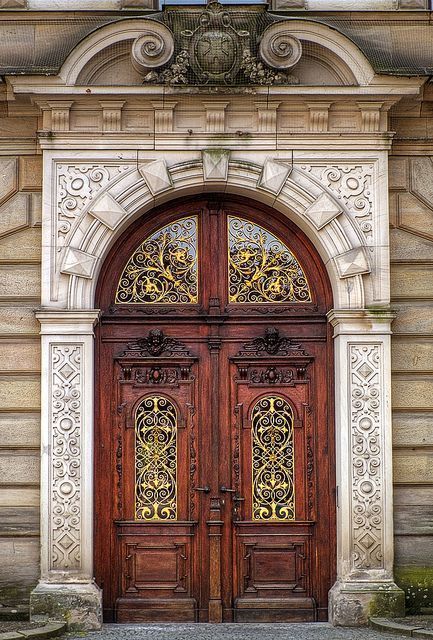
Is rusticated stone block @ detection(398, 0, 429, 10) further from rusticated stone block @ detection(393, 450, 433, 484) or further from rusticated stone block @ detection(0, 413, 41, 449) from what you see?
rusticated stone block @ detection(0, 413, 41, 449)

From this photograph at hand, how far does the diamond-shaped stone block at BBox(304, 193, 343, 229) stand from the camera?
10211mm

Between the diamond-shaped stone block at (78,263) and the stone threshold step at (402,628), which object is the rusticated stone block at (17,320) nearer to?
the diamond-shaped stone block at (78,263)

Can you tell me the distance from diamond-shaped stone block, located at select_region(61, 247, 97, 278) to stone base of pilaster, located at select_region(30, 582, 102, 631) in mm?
2644

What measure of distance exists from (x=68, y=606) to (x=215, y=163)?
12.9 feet

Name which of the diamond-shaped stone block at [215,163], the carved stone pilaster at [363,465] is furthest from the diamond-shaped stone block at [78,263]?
the carved stone pilaster at [363,465]

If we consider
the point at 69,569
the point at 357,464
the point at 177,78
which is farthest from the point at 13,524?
the point at 177,78

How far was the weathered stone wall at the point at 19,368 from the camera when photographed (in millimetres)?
10055

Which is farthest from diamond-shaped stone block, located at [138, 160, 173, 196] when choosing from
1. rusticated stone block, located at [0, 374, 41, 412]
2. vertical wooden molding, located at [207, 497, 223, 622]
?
vertical wooden molding, located at [207, 497, 223, 622]

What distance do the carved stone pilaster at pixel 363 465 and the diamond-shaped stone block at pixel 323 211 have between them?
0.79 meters

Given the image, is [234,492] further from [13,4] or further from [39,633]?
[13,4]

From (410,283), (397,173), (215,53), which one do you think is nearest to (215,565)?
(410,283)

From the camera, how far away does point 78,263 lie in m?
10.1

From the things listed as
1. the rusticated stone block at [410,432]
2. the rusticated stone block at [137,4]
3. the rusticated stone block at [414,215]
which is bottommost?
the rusticated stone block at [410,432]

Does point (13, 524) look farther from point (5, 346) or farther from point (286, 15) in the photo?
point (286, 15)
